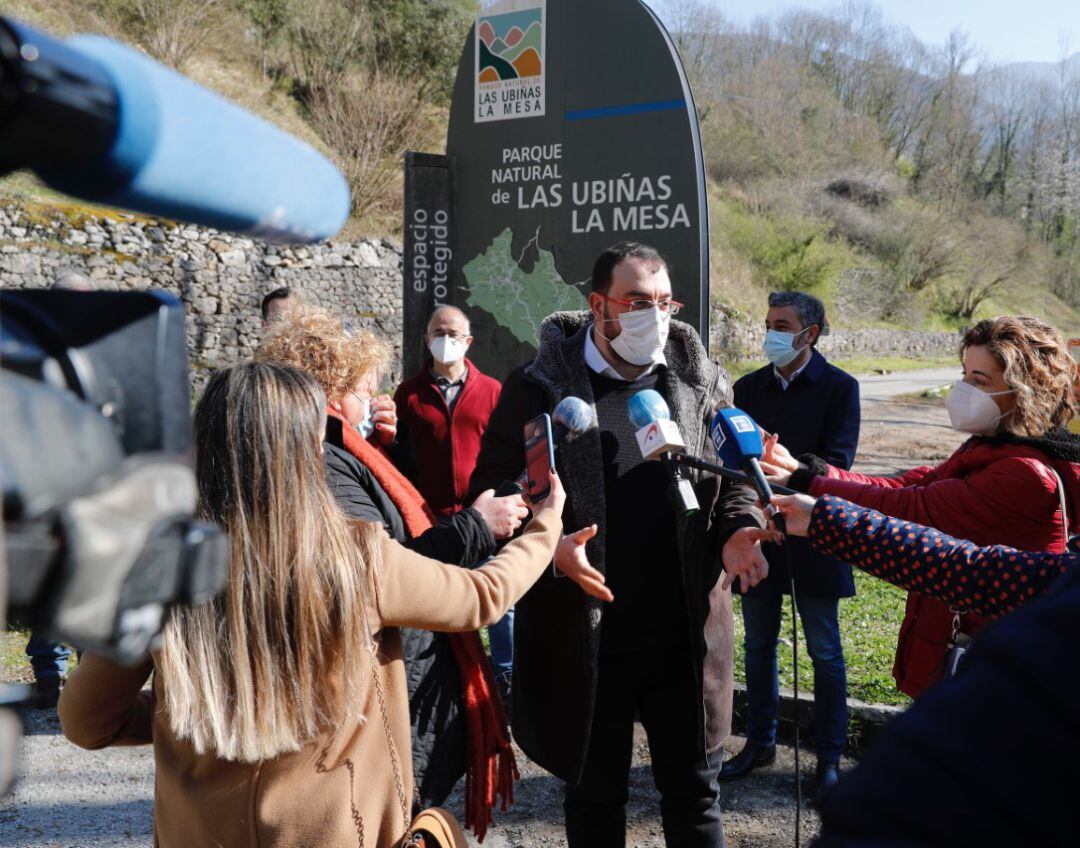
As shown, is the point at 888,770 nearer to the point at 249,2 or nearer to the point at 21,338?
the point at 21,338

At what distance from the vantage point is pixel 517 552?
2068 mm

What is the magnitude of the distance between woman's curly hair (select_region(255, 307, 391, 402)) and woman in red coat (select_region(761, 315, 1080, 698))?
1262mm

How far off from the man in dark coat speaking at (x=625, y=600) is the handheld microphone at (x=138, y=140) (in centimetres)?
194

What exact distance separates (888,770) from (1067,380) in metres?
2.36

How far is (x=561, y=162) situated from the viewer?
440 centimetres

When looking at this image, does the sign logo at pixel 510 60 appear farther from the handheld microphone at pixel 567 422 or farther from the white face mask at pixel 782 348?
the handheld microphone at pixel 567 422

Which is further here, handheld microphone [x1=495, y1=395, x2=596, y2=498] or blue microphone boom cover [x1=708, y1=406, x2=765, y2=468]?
handheld microphone [x1=495, y1=395, x2=596, y2=498]

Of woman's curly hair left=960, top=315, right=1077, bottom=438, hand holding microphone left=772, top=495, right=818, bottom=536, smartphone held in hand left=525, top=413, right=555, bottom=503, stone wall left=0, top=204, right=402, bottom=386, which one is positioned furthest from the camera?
stone wall left=0, top=204, right=402, bottom=386

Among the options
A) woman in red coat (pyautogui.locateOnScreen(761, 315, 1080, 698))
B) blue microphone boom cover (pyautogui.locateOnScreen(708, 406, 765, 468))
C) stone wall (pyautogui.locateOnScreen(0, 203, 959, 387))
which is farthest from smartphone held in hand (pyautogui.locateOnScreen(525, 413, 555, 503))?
stone wall (pyautogui.locateOnScreen(0, 203, 959, 387))

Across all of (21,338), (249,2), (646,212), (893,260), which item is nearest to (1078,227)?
(893,260)

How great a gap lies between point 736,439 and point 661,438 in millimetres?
197

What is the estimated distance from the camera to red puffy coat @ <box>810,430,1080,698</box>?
2.49 metres

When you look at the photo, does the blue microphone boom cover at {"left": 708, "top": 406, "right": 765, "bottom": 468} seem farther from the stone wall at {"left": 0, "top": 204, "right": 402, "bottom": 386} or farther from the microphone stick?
the stone wall at {"left": 0, "top": 204, "right": 402, "bottom": 386}

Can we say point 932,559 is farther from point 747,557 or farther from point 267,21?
point 267,21
